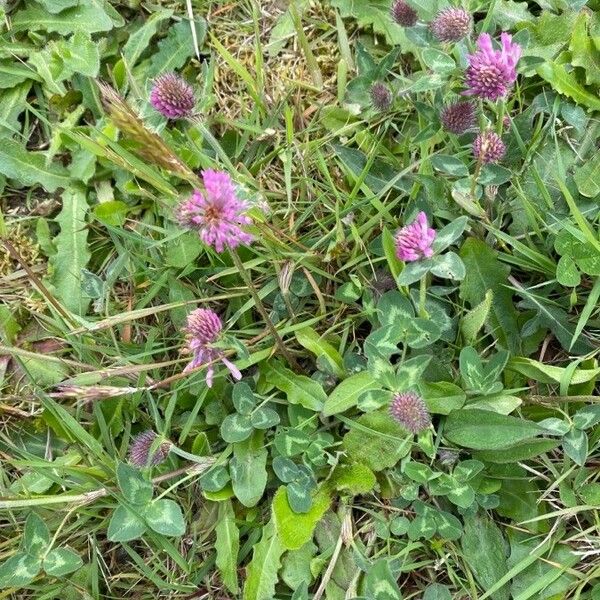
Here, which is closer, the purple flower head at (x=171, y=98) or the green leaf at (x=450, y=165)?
the purple flower head at (x=171, y=98)

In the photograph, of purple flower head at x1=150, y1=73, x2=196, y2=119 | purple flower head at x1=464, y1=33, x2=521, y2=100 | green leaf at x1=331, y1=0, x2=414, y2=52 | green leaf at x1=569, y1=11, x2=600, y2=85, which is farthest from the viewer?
green leaf at x1=331, y1=0, x2=414, y2=52

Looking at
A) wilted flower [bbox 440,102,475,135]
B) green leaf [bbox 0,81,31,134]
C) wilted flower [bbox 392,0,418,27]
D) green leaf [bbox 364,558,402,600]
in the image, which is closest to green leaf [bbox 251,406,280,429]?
green leaf [bbox 364,558,402,600]

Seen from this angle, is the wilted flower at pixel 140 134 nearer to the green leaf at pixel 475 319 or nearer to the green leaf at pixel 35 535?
the green leaf at pixel 475 319

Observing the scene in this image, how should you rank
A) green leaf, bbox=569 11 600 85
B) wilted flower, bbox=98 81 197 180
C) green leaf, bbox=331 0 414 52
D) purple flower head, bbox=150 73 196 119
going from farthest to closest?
green leaf, bbox=331 0 414 52 → green leaf, bbox=569 11 600 85 → purple flower head, bbox=150 73 196 119 → wilted flower, bbox=98 81 197 180

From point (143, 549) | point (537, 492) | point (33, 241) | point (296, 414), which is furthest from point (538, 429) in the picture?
point (33, 241)

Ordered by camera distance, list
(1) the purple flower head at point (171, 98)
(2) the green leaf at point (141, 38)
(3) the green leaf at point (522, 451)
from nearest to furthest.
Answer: (1) the purple flower head at point (171, 98) → (3) the green leaf at point (522, 451) → (2) the green leaf at point (141, 38)

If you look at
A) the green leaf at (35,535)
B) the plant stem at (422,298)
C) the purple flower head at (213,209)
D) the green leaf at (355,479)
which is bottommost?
the green leaf at (35,535)

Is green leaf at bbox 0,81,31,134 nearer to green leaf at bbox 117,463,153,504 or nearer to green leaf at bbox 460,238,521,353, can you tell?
green leaf at bbox 117,463,153,504

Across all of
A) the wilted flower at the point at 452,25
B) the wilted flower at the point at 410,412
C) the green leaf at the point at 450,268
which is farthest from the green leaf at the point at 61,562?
the wilted flower at the point at 452,25
